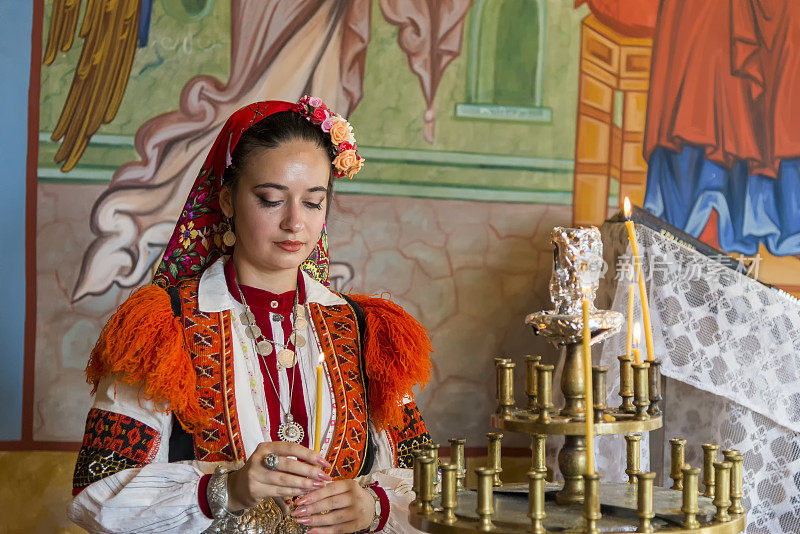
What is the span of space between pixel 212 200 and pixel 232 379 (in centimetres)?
42

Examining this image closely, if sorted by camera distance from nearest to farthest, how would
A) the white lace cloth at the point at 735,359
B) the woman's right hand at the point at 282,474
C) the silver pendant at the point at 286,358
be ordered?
the woman's right hand at the point at 282,474 → the silver pendant at the point at 286,358 → the white lace cloth at the point at 735,359

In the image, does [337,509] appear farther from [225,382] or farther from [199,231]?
[199,231]

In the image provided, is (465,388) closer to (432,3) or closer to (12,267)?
(432,3)

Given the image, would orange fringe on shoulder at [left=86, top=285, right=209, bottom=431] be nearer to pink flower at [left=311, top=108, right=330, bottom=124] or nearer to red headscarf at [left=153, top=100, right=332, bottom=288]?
red headscarf at [left=153, top=100, right=332, bottom=288]

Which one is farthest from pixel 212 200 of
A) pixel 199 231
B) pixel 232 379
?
pixel 232 379

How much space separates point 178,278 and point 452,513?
4.04 feet

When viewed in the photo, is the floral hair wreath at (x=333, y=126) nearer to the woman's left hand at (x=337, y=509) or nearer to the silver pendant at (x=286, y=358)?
the silver pendant at (x=286, y=358)

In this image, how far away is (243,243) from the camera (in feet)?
6.89

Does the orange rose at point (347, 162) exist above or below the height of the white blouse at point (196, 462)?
above

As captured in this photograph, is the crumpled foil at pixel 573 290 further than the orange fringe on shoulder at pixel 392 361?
No

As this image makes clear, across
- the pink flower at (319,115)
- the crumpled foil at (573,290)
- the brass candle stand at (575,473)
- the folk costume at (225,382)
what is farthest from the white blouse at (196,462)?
the crumpled foil at (573,290)

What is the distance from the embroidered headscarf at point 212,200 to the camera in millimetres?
2129

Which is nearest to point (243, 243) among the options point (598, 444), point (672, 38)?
point (598, 444)

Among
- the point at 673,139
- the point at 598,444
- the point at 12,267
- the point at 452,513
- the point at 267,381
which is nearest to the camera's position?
the point at 452,513
